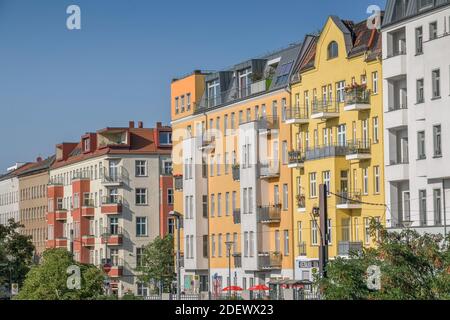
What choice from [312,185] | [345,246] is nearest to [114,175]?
[312,185]

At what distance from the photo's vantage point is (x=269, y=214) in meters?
95.4

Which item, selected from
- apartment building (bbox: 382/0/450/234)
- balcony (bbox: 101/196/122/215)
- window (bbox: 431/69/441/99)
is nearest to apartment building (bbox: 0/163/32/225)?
balcony (bbox: 101/196/122/215)

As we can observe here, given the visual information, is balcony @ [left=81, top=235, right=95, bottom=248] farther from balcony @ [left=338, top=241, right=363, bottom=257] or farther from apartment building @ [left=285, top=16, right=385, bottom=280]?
balcony @ [left=338, top=241, right=363, bottom=257]

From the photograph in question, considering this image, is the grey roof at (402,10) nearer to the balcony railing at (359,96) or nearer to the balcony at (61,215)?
the balcony railing at (359,96)

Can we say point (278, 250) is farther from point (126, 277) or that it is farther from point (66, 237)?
point (66, 237)

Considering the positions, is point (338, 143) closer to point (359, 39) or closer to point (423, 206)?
point (359, 39)

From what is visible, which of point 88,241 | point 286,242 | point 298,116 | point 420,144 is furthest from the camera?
point 88,241

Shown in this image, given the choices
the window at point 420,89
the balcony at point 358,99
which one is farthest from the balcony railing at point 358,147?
the window at point 420,89

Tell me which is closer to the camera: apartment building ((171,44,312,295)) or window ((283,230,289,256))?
window ((283,230,289,256))

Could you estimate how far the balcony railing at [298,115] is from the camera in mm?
89919

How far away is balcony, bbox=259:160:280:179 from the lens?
95.4 metres

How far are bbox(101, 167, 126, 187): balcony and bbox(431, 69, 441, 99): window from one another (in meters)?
74.9

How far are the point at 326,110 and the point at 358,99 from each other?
496cm
